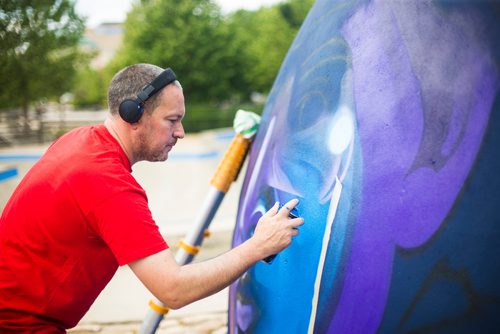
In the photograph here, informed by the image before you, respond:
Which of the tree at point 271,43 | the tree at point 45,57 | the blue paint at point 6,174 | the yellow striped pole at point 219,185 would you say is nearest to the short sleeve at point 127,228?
the yellow striped pole at point 219,185

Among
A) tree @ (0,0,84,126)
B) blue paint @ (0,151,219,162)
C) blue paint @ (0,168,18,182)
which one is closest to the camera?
blue paint @ (0,168,18,182)

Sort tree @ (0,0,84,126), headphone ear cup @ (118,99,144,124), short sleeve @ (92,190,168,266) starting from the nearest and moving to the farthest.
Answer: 1. short sleeve @ (92,190,168,266)
2. headphone ear cup @ (118,99,144,124)
3. tree @ (0,0,84,126)

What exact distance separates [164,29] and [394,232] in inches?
1097

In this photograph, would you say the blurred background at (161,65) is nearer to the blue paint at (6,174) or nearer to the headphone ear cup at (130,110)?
the blue paint at (6,174)

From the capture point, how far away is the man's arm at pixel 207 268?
1.65m

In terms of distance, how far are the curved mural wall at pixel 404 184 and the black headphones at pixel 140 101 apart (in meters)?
0.64

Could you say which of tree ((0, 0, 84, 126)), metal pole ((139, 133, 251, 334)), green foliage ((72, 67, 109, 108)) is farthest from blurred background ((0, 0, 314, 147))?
green foliage ((72, 67, 109, 108))

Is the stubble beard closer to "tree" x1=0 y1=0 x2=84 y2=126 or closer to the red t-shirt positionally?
the red t-shirt

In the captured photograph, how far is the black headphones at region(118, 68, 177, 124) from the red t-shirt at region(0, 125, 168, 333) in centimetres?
14

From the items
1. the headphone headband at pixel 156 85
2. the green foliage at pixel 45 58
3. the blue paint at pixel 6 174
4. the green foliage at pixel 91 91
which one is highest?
the headphone headband at pixel 156 85

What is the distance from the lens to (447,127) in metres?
1.59

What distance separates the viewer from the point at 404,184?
5.22 feet

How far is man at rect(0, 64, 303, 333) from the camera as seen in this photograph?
1679 millimetres

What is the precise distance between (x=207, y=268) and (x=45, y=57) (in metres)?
18.1
